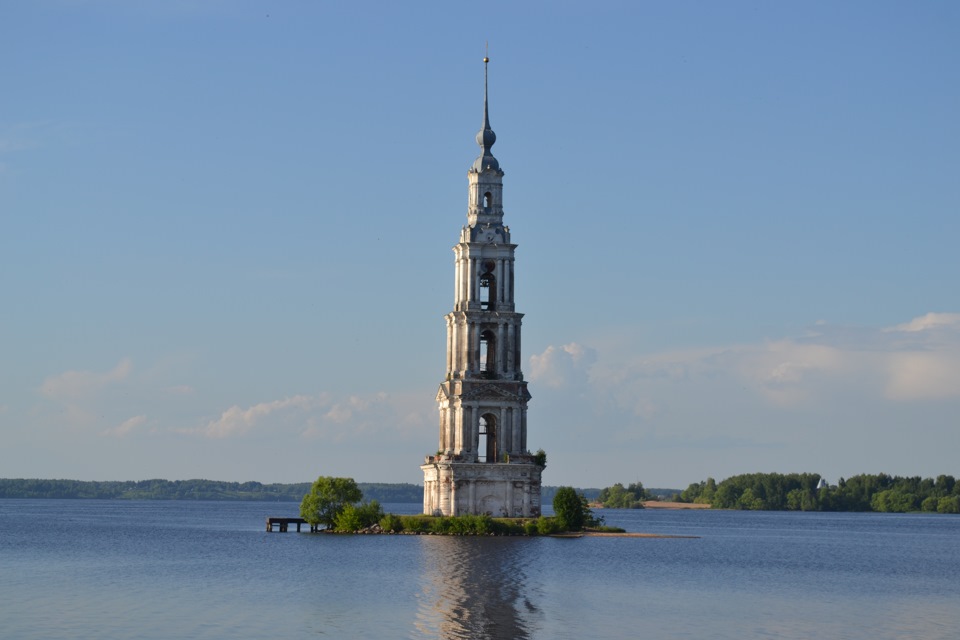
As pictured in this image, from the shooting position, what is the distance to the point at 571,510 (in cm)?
10719

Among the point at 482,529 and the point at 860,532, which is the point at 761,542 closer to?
the point at 482,529

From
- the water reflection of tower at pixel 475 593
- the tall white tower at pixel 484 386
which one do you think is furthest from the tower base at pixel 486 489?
the water reflection of tower at pixel 475 593

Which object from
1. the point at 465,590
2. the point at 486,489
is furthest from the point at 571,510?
the point at 465,590

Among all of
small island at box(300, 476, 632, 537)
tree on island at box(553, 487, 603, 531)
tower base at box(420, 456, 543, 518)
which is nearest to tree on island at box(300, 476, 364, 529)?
small island at box(300, 476, 632, 537)

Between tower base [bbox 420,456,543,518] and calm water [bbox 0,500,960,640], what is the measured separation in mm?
4935

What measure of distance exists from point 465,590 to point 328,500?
46.8 metres

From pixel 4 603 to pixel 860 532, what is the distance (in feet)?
376

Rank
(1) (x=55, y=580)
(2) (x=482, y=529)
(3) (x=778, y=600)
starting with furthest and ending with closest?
(2) (x=482, y=529) < (1) (x=55, y=580) < (3) (x=778, y=600)

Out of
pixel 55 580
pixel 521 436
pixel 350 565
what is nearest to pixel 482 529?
pixel 521 436

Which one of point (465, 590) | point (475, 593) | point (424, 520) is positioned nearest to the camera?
point (475, 593)

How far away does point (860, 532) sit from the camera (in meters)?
158

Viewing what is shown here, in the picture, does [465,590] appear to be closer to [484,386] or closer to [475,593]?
[475,593]

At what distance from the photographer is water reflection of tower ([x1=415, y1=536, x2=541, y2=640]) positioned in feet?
167

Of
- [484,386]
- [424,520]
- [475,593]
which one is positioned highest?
[484,386]
